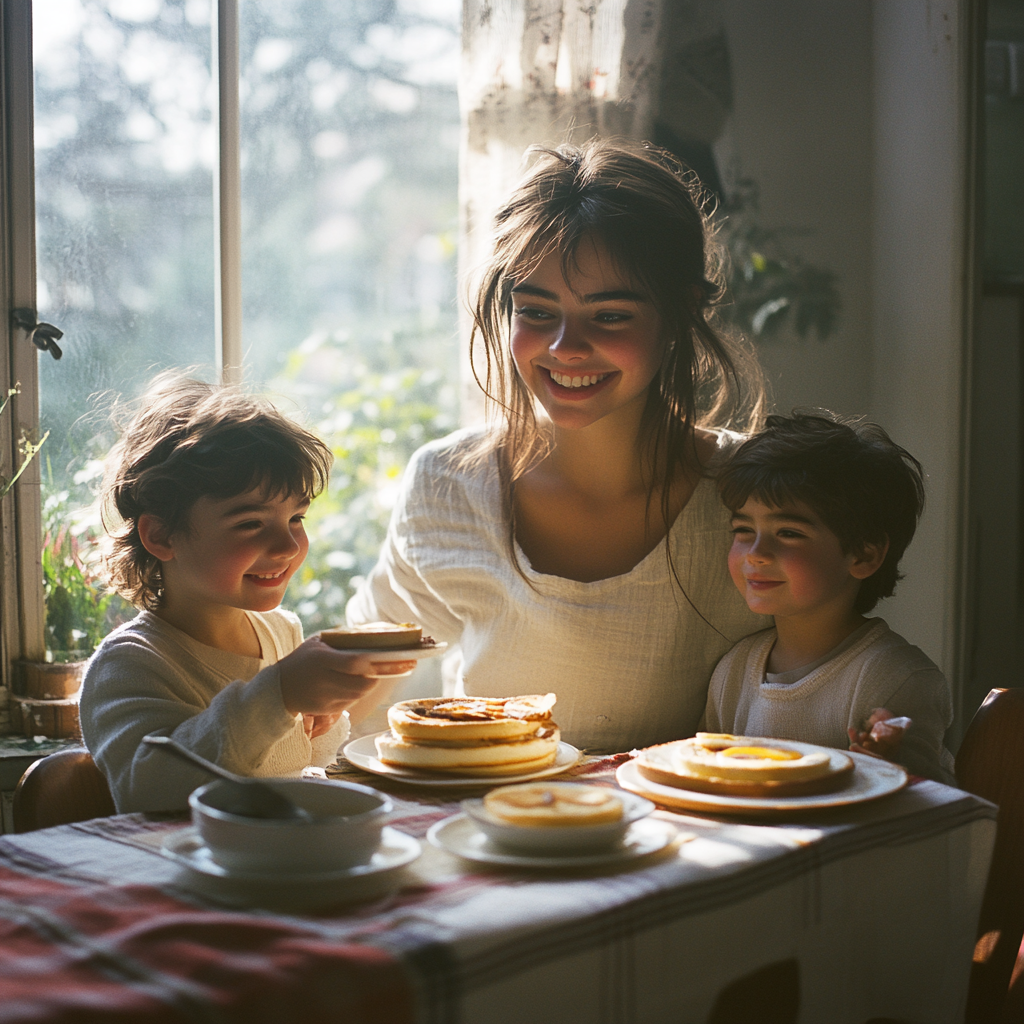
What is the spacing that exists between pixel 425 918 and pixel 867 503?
871 mm

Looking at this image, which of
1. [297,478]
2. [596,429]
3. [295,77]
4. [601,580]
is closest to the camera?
[297,478]

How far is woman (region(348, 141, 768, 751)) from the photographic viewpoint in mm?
1548

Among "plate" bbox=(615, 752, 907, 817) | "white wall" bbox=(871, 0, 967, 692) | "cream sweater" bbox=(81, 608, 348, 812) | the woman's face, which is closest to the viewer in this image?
"plate" bbox=(615, 752, 907, 817)

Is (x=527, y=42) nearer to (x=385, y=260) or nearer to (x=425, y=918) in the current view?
(x=385, y=260)

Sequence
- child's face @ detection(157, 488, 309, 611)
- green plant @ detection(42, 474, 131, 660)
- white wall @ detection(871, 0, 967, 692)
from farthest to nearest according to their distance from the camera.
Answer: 1. white wall @ detection(871, 0, 967, 692)
2. green plant @ detection(42, 474, 131, 660)
3. child's face @ detection(157, 488, 309, 611)

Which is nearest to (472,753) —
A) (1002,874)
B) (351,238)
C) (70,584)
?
(1002,874)

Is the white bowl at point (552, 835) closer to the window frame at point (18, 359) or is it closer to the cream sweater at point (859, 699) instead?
the cream sweater at point (859, 699)

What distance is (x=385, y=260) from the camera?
292 cm

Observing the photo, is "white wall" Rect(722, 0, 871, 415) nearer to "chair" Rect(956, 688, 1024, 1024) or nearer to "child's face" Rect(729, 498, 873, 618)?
"child's face" Rect(729, 498, 873, 618)

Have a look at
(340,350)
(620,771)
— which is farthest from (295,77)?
(620,771)

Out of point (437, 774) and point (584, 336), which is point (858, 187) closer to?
point (584, 336)

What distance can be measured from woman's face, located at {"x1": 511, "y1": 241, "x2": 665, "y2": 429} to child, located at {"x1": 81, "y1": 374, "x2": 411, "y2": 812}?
0.34 m

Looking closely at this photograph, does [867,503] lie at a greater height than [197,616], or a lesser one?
greater

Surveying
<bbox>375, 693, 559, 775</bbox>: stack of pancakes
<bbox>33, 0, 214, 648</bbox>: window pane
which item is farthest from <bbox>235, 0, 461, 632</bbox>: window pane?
<bbox>375, 693, 559, 775</bbox>: stack of pancakes
